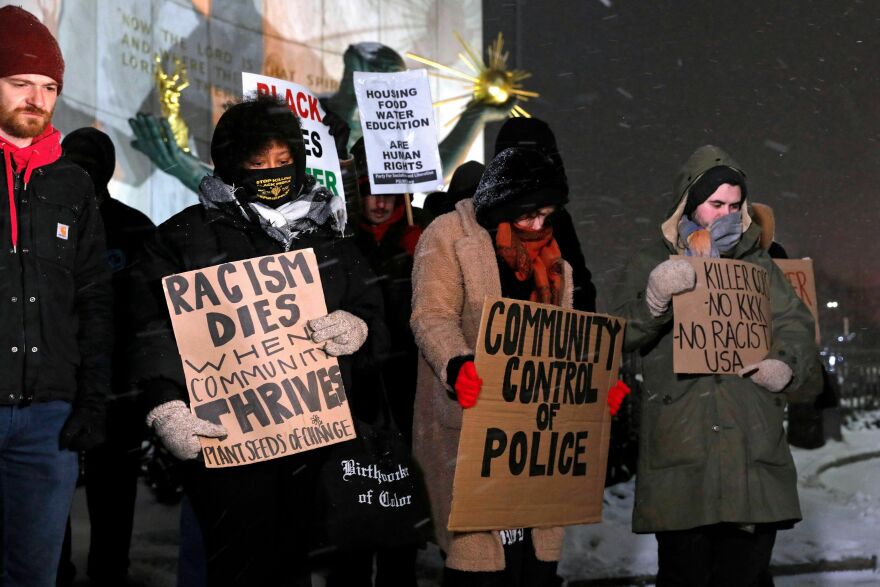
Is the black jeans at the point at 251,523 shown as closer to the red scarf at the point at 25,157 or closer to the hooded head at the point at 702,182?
the red scarf at the point at 25,157

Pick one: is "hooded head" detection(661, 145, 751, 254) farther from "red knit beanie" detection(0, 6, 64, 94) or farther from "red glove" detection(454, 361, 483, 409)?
"red knit beanie" detection(0, 6, 64, 94)

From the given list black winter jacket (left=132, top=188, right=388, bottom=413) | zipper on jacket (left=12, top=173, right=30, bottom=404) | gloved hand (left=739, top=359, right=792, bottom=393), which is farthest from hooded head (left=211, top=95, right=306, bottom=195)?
gloved hand (left=739, top=359, right=792, bottom=393)

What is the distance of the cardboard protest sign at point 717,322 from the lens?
3.99 m

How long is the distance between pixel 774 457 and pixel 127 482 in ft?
9.24

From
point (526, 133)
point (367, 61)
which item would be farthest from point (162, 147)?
point (526, 133)

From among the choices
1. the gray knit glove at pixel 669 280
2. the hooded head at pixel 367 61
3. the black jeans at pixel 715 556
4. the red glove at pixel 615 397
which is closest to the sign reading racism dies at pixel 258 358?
the red glove at pixel 615 397

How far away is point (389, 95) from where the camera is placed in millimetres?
6223

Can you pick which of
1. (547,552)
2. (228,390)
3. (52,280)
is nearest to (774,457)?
(547,552)

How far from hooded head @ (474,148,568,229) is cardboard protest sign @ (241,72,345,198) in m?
1.72

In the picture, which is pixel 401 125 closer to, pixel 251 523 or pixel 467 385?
pixel 467 385

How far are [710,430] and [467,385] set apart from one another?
100 cm

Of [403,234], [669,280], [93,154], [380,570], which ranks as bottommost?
[380,570]

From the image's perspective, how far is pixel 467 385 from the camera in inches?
139

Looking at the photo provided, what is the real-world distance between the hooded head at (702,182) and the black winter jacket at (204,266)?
133 cm
